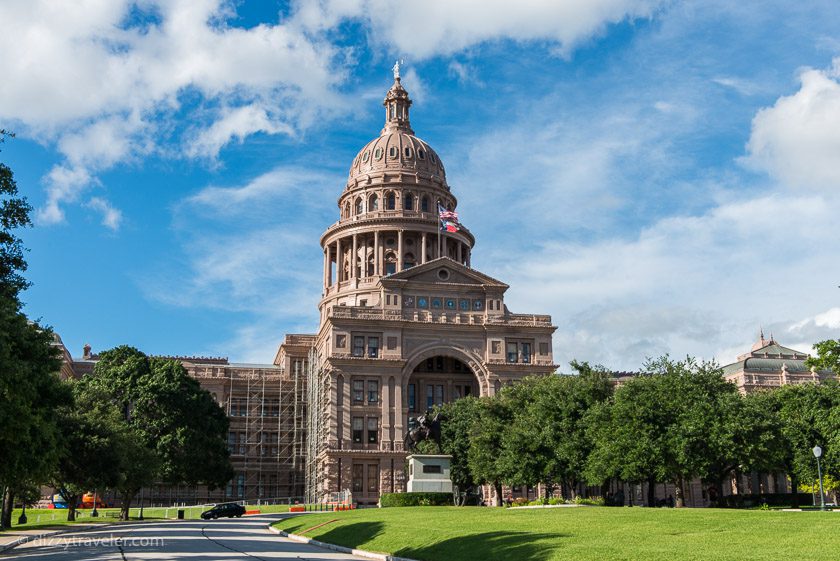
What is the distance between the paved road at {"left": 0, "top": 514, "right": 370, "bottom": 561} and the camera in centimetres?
3228

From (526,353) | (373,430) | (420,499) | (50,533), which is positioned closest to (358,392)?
(373,430)

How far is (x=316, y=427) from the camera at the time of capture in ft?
350

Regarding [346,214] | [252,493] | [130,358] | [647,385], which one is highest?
[346,214]

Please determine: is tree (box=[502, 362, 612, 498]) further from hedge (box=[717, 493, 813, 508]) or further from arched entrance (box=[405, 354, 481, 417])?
arched entrance (box=[405, 354, 481, 417])

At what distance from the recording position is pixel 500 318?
105 meters

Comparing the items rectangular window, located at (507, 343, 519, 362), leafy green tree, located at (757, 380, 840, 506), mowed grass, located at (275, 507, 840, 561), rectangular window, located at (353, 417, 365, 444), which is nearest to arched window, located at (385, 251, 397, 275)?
rectangular window, located at (507, 343, 519, 362)

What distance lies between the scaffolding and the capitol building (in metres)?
0.24

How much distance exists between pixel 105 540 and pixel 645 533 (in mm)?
25471

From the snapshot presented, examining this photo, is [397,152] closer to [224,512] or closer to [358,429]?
[358,429]

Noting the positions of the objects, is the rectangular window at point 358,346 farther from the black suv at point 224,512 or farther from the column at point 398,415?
the black suv at point 224,512

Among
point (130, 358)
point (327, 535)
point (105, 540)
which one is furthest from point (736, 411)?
Result: point (130, 358)

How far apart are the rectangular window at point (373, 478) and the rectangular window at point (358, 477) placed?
0.77 metres

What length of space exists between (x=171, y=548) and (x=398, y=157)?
10379 centimetres

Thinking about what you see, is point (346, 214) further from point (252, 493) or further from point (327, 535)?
point (327, 535)
